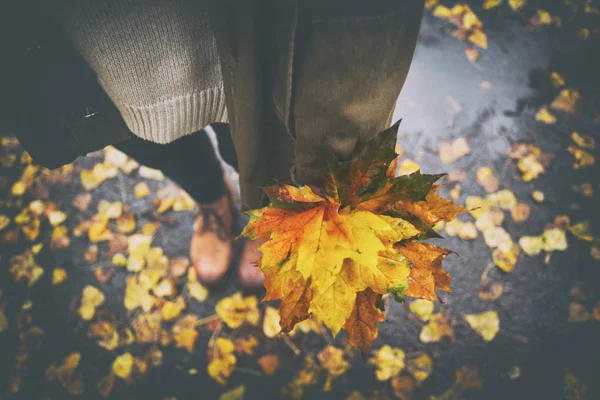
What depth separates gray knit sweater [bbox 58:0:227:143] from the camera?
2.17ft

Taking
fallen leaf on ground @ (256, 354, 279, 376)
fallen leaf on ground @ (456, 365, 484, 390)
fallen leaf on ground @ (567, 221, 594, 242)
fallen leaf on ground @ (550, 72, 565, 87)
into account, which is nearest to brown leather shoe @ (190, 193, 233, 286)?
fallen leaf on ground @ (256, 354, 279, 376)

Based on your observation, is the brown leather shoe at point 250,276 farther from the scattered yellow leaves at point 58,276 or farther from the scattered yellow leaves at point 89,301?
the scattered yellow leaves at point 58,276

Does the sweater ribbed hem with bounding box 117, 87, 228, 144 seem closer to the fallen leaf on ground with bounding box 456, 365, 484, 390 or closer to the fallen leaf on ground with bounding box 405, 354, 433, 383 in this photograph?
the fallen leaf on ground with bounding box 405, 354, 433, 383

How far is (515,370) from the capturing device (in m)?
1.50

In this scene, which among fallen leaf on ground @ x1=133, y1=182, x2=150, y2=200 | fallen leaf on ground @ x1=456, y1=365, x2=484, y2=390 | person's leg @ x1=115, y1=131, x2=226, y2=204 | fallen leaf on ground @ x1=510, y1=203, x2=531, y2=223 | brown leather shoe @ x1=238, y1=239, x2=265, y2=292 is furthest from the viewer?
fallen leaf on ground @ x1=133, y1=182, x2=150, y2=200

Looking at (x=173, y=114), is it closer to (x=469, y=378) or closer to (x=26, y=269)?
(x=26, y=269)

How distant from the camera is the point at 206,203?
168cm

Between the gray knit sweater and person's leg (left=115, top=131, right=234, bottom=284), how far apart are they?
45 cm

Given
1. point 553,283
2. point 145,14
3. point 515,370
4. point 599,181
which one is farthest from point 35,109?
point 599,181

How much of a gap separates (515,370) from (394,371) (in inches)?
19.7

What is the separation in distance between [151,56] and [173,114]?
0.52 feet

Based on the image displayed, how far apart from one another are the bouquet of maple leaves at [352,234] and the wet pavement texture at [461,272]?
0.89m

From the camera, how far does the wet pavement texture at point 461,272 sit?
59.2 inches

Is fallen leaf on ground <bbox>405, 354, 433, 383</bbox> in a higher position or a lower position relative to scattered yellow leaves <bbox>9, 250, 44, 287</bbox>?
lower
